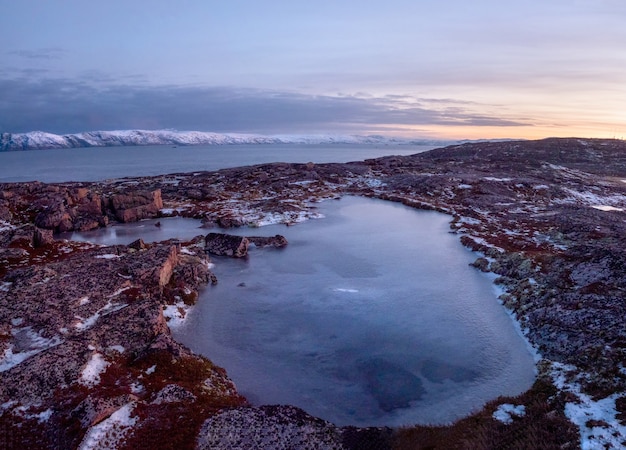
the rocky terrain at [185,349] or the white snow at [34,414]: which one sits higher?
the rocky terrain at [185,349]

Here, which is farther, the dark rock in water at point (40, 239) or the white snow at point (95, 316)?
the dark rock in water at point (40, 239)

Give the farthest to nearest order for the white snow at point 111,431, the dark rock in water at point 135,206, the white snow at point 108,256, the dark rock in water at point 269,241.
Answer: the dark rock in water at point 135,206 → the dark rock in water at point 269,241 → the white snow at point 108,256 → the white snow at point 111,431

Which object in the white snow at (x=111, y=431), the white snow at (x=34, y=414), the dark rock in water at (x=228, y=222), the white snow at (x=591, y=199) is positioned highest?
the white snow at (x=591, y=199)

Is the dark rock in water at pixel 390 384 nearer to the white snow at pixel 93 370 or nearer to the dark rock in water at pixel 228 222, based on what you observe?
the white snow at pixel 93 370

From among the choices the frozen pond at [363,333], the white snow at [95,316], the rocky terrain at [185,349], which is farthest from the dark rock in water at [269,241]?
the white snow at [95,316]

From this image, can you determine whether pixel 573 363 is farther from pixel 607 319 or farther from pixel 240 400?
pixel 240 400

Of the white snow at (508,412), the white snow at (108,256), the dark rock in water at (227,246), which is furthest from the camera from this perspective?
the dark rock in water at (227,246)

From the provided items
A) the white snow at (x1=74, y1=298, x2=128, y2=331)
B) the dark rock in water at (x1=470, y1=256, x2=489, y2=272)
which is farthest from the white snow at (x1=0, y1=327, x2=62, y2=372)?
the dark rock in water at (x1=470, y1=256, x2=489, y2=272)

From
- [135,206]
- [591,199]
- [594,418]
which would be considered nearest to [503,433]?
[594,418]

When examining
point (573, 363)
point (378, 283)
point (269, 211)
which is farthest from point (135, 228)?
point (573, 363)
